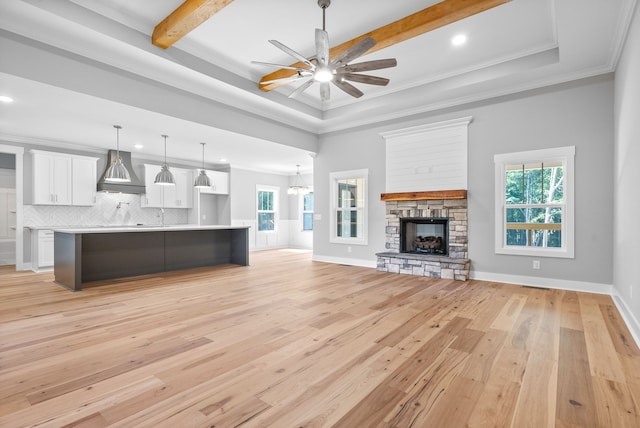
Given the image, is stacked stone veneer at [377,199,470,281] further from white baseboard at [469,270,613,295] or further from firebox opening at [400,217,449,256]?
white baseboard at [469,270,613,295]

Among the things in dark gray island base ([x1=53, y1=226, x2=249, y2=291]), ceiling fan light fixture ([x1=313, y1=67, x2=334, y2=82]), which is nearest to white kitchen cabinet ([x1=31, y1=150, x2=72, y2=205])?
dark gray island base ([x1=53, y1=226, x2=249, y2=291])

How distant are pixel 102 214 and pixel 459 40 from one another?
817cm

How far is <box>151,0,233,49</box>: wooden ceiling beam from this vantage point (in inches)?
122

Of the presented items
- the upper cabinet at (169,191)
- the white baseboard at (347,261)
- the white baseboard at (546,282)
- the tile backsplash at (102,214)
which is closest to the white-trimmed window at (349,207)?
the white baseboard at (347,261)

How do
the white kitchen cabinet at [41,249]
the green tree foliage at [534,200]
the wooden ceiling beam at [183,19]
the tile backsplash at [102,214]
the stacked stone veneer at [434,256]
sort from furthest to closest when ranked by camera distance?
the tile backsplash at [102,214]
the white kitchen cabinet at [41,249]
the stacked stone veneer at [434,256]
the green tree foliage at [534,200]
the wooden ceiling beam at [183,19]

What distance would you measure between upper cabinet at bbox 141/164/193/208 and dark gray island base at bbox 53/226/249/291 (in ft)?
8.35

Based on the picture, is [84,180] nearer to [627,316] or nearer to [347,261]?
[347,261]

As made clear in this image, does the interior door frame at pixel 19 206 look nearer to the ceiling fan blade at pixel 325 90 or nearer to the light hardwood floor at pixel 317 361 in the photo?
the light hardwood floor at pixel 317 361

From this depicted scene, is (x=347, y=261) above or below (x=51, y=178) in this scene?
below

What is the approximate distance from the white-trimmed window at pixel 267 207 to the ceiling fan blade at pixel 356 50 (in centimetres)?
764

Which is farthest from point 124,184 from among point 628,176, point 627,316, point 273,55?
point 627,316

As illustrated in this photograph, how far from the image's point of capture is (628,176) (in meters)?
3.12

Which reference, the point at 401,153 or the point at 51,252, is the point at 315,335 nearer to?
the point at 401,153

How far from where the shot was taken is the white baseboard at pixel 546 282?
14.0 ft
